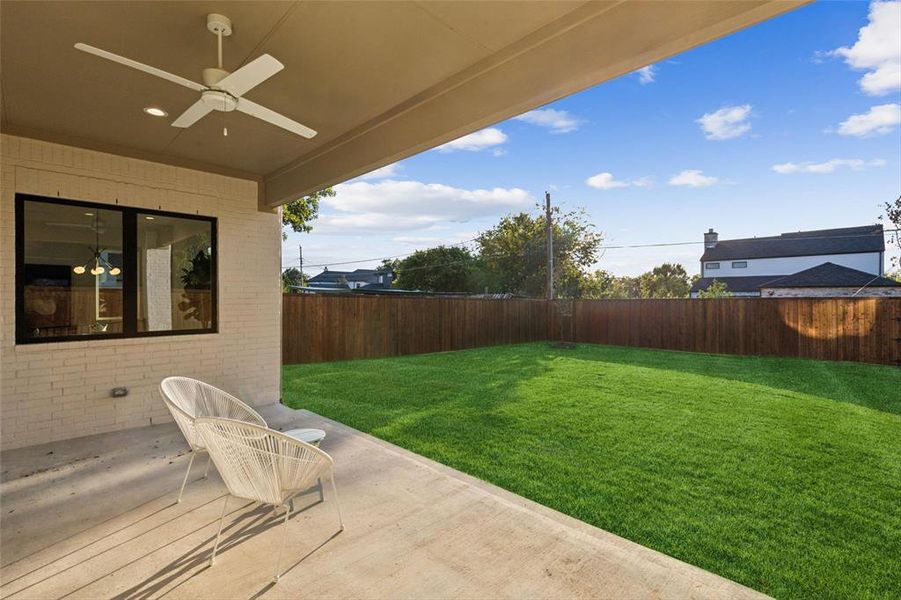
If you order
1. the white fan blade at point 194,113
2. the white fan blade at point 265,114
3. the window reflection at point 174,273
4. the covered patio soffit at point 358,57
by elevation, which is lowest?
the window reflection at point 174,273

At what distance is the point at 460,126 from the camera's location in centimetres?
259

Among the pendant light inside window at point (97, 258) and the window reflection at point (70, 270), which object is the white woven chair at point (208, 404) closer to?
the window reflection at point (70, 270)

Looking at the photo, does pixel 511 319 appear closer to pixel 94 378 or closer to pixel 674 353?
pixel 674 353

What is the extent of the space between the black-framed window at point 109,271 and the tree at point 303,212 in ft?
21.5

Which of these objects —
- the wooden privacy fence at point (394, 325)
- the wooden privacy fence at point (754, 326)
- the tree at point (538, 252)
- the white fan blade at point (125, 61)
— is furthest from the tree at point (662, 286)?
the white fan blade at point (125, 61)

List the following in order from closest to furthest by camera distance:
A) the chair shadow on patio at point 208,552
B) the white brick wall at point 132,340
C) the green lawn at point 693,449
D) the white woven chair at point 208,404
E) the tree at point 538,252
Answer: the chair shadow on patio at point 208,552, the green lawn at point 693,449, the white woven chair at point 208,404, the white brick wall at point 132,340, the tree at point 538,252

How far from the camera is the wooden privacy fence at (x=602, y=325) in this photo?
312 inches

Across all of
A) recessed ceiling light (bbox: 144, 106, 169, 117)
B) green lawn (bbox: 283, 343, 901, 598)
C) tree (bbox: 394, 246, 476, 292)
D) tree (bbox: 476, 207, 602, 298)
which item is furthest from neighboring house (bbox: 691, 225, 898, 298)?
recessed ceiling light (bbox: 144, 106, 169, 117)

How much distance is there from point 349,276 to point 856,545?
135 feet

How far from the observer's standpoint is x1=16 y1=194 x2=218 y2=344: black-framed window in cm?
343

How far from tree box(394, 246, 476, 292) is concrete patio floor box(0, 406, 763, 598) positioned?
20.6 meters

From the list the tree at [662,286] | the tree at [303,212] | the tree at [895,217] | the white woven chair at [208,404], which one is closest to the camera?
the white woven chair at [208,404]

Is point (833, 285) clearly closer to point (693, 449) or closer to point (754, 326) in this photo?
point (754, 326)

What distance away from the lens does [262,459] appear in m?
1.79
